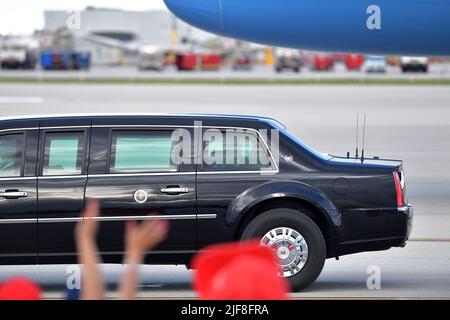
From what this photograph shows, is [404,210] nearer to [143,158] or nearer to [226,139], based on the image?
[226,139]

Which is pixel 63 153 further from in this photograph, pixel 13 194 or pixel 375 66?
pixel 375 66

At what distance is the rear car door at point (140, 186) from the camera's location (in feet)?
26.3

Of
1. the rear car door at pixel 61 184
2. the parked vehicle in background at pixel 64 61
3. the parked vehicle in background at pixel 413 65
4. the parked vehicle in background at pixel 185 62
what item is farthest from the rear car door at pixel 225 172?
the parked vehicle in background at pixel 64 61

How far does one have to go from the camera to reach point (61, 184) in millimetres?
8086

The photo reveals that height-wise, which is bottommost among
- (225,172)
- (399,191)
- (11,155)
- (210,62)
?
(399,191)

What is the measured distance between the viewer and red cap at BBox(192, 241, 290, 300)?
240 centimetres

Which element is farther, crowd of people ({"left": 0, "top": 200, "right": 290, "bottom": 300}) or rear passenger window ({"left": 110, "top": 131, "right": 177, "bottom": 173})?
rear passenger window ({"left": 110, "top": 131, "right": 177, "bottom": 173})

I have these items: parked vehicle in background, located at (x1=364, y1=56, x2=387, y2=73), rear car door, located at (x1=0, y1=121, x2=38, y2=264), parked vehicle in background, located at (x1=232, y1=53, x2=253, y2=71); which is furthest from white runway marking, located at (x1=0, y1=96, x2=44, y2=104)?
parked vehicle in background, located at (x1=232, y1=53, x2=253, y2=71)

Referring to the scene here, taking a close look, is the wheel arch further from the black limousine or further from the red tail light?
the red tail light

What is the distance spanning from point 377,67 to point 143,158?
6147 cm

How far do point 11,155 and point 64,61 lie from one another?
2625 inches

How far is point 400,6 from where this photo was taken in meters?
14.2

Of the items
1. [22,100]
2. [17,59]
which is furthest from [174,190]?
[17,59]
